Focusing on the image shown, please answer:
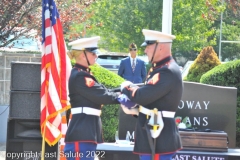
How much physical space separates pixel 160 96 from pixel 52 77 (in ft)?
6.01

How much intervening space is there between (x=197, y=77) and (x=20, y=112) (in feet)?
16.7

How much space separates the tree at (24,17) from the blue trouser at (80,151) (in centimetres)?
392

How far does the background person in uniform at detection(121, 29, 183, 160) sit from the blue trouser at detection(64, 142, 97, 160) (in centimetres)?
63

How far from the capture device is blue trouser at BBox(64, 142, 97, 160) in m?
6.23

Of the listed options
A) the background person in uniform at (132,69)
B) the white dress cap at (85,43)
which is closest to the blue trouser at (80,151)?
the white dress cap at (85,43)

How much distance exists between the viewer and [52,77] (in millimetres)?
7047

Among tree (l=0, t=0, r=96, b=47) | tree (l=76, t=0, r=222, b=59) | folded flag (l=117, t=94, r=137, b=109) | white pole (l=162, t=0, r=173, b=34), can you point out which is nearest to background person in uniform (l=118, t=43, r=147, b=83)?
tree (l=0, t=0, r=96, b=47)

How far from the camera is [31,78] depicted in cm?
734

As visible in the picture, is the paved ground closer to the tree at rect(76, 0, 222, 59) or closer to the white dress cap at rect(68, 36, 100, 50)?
the white dress cap at rect(68, 36, 100, 50)

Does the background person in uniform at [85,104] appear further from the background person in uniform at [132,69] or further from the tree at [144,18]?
the tree at [144,18]

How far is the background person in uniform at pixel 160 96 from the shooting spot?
5691 mm

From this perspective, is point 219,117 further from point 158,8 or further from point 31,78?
point 158,8

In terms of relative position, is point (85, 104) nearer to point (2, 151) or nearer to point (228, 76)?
point (228, 76)

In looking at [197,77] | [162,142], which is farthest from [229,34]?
[162,142]
